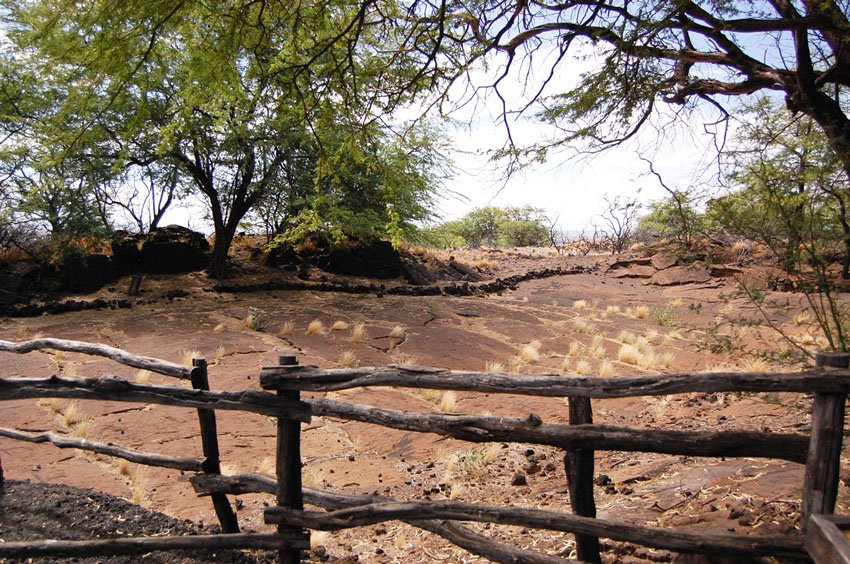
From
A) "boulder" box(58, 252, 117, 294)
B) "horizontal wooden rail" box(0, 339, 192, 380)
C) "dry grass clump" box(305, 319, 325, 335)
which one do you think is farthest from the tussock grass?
"horizontal wooden rail" box(0, 339, 192, 380)

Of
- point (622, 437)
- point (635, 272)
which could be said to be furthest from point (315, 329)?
point (635, 272)

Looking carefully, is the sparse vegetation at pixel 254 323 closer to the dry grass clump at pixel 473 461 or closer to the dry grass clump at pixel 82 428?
the dry grass clump at pixel 82 428

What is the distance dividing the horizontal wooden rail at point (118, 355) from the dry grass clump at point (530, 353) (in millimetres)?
7413

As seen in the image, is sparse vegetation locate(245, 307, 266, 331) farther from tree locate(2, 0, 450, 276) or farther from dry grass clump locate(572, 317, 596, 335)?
dry grass clump locate(572, 317, 596, 335)

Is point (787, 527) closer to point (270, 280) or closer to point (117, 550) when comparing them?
point (117, 550)

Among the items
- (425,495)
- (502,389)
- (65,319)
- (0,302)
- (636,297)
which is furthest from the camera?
(636,297)

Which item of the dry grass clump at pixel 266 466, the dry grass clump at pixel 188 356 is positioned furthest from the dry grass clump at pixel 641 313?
the dry grass clump at pixel 266 466

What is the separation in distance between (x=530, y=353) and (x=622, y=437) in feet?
26.3

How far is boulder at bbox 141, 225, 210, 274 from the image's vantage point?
53.6 feet


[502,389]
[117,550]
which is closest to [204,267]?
[117,550]

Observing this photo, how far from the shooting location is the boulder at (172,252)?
1634 cm

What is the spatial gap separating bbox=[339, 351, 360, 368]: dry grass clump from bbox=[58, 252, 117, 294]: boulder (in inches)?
351

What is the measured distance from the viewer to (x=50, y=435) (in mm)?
4684

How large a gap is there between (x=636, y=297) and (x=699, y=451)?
18.6 m
